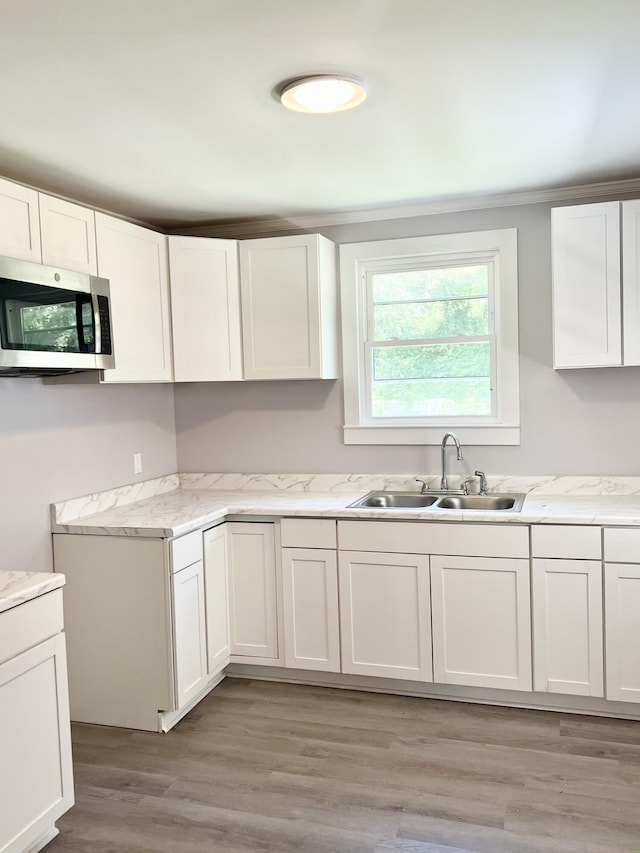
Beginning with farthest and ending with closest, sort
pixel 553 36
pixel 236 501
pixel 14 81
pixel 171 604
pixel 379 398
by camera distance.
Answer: pixel 379 398, pixel 236 501, pixel 171 604, pixel 14 81, pixel 553 36

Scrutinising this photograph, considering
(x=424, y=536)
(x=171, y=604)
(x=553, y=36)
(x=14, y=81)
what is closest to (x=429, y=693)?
(x=424, y=536)

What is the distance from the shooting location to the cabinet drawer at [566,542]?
9.78 feet

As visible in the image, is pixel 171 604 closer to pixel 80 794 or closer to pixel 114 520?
pixel 114 520

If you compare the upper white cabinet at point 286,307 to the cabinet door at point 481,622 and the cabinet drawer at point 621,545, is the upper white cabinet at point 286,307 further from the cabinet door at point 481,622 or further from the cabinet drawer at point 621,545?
the cabinet drawer at point 621,545

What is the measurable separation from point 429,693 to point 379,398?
60.5 inches

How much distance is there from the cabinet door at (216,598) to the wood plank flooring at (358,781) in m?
0.23

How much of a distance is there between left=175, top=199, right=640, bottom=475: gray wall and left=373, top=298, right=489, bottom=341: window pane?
0.77 feet

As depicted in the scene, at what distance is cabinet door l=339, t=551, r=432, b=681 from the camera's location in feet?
10.7

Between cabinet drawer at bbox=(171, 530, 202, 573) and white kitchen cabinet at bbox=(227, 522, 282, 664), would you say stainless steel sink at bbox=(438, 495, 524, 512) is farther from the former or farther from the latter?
cabinet drawer at bbox=(171, 530, 202, 573)

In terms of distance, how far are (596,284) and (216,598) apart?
2.26 meters

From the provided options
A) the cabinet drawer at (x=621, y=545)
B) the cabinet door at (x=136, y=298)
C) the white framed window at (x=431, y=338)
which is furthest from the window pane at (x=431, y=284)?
the cabinet drawer at (x=621, y=545)

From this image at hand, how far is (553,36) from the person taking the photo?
6.26ft

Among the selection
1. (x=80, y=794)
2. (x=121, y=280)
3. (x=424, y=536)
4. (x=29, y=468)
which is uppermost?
(x=121, y=280)

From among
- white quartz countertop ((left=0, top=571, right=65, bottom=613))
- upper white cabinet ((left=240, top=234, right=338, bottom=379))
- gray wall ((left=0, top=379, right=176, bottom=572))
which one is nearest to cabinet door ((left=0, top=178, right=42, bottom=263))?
gray wall ((left=0, top=379, right=176, bottom=572))
